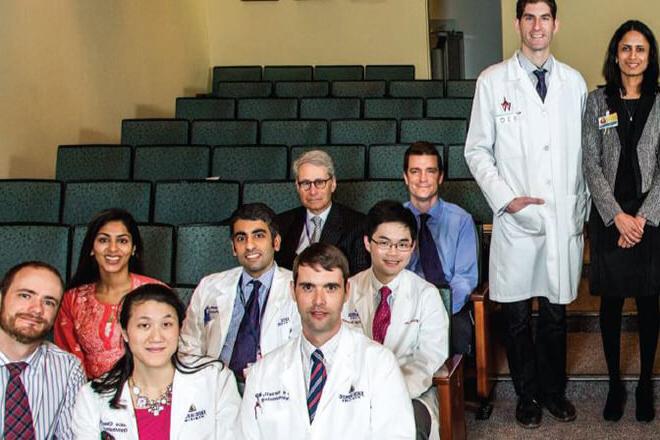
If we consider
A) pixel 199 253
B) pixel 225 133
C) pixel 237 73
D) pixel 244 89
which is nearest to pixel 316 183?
pixel 199 253

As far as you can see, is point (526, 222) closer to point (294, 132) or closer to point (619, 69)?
point (619, 69)

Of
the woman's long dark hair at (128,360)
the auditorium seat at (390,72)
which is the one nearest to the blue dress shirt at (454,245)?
the woman's long dark hair at (128,360)

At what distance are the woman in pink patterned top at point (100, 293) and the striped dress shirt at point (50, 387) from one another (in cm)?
21

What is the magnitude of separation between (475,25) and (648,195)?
17.8ft

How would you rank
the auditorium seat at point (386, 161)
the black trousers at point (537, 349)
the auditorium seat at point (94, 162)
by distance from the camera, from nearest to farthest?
the black trousers at point (537, 349) < the auditorium seat at point (386, 161) < the auditorium seat at point (94, 162)

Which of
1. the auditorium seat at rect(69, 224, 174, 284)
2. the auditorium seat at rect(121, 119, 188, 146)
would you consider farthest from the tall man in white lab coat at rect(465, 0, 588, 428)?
the auditorium seat at rect(121, 119, 188, 146)

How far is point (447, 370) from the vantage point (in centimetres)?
169

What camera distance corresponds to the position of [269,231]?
184cm

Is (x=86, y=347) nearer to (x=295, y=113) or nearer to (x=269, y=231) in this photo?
(x=269, y=231)

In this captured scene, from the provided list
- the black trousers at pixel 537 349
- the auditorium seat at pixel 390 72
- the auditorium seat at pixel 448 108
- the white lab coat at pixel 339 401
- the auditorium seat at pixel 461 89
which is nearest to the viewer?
the white lab coat at pixel 339 401

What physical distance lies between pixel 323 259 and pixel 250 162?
165 centimetres

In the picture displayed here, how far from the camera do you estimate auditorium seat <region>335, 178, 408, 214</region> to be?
96.9 inches

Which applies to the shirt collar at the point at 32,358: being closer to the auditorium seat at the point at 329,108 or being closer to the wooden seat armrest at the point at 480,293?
the wooden seat armrest at the point at 480,293

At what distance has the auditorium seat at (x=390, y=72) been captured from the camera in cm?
498
